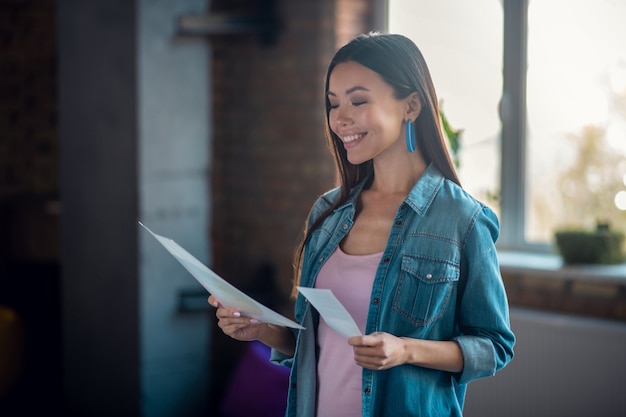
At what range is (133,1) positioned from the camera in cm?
391

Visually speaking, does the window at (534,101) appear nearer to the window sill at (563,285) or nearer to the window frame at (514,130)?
the window frame at (514,130)

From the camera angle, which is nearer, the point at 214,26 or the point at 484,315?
the point at 484,315

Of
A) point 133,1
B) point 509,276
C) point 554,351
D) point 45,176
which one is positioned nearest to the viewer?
point 554,351

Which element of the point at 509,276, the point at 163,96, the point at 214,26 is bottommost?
the point at 509,276

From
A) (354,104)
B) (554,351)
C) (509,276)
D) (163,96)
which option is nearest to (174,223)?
(163,96)

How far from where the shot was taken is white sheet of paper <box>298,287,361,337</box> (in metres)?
1.40

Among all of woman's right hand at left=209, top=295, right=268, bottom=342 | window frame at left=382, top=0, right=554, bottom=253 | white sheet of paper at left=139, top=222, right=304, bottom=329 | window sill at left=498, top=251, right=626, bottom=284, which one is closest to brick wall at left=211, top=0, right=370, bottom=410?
window frame at left=382, top=0, right=554, bottom=253

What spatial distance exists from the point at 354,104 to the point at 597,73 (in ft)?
7.18

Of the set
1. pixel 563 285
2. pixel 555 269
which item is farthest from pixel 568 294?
pixel 555 269

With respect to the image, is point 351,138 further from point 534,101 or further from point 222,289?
point 534,101

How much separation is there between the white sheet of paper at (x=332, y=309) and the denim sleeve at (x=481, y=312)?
8.9 inches

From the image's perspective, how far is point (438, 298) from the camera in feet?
5.04

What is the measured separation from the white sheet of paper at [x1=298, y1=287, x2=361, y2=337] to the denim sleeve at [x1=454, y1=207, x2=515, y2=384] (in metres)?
0.23

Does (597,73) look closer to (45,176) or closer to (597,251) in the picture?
(597,251)
